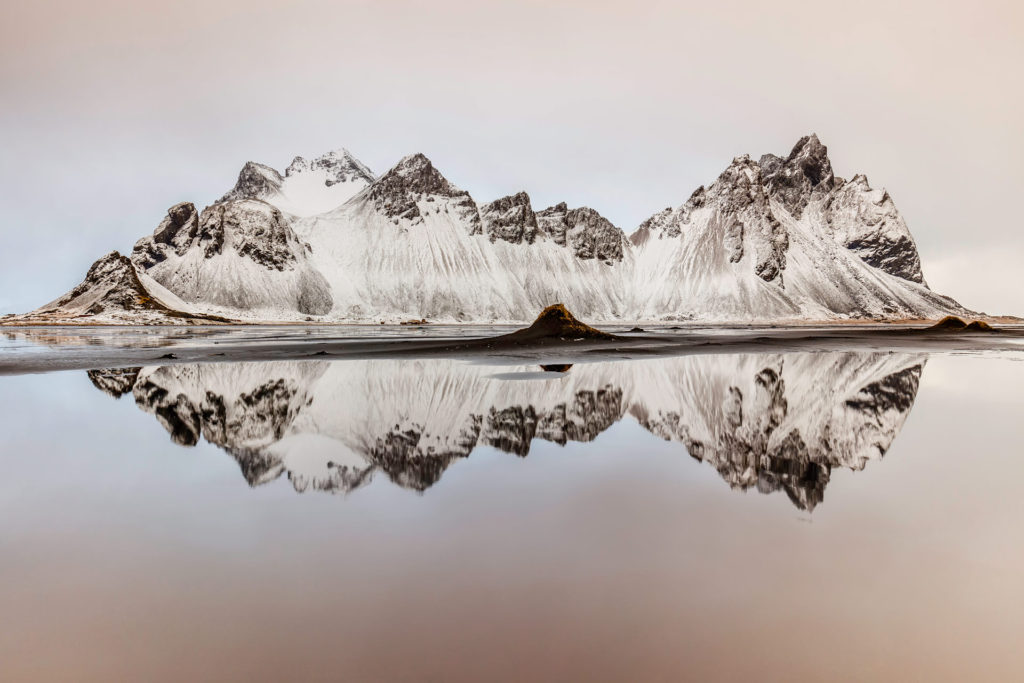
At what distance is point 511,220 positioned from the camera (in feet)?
545

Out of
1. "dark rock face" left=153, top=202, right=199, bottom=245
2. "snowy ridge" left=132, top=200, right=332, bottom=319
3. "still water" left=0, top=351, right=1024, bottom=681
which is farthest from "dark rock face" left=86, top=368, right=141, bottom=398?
"dark rock face" left=153, top=202, right=199, bottom=245

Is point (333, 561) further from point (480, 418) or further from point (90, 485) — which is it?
point (480, 418)

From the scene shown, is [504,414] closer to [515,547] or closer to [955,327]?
[515,547]

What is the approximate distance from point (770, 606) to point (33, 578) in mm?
6725

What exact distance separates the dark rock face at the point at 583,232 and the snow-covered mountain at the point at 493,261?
1.51ft

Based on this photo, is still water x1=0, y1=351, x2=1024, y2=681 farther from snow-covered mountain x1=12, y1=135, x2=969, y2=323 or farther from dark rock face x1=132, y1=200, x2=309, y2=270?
dark rock face x1=132, y1=200, x2=309, y2=270

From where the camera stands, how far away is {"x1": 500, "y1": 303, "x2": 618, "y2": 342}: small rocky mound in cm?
4403

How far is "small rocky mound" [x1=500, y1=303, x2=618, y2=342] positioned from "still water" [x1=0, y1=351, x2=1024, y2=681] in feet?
102

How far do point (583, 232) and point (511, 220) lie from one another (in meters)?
27.7

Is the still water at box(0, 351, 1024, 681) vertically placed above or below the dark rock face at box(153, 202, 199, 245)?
below

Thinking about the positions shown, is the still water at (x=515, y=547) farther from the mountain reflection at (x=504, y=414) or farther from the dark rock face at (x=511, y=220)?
the dark rock face at (x=511, y=220)

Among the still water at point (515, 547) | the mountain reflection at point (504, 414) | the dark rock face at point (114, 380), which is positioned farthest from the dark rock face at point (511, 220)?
the still water at point (515, 547)

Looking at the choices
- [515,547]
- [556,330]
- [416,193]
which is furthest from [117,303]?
[515,547]

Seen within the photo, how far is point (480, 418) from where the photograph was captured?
41.6ft
